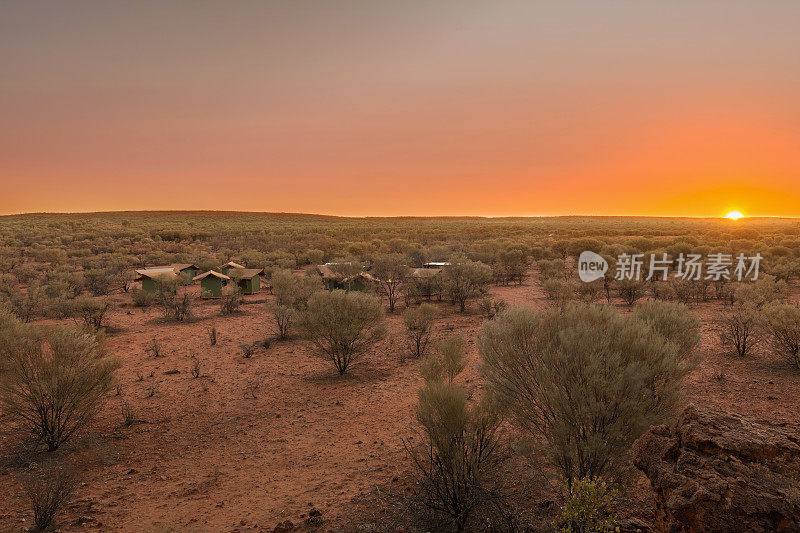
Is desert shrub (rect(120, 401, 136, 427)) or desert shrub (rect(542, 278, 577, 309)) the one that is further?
desert shrub (rect(542, 278, 577, 309))

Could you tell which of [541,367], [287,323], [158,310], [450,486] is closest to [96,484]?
[450,486]

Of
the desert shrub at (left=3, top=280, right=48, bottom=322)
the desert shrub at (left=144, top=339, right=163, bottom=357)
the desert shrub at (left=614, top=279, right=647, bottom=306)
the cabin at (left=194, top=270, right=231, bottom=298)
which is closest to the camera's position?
the desert shrub at (left=144, top=339, right=163, bottom=357)

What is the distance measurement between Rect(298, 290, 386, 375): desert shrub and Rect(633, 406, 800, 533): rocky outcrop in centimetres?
782

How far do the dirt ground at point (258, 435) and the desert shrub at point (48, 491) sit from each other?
0.57 ft

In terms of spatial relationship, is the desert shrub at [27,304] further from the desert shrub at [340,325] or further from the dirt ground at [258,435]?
the desert shrub at [340,325]

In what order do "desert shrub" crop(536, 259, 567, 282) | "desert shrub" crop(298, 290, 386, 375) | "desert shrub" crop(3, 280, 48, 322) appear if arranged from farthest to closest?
"desert shrub" crop(536, 259, 567, 282), "desert shrub" crop(3, 280, 48, 322), "desert shrub" crop(298, 290, 386, 375)

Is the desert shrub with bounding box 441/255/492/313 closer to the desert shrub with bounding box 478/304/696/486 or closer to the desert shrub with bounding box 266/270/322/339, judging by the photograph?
the desert shrub with bounding box 266/270/322/339

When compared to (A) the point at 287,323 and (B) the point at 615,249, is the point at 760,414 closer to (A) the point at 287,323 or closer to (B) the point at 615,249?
(A) the point at 287,323

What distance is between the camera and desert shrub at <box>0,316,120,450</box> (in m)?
6.98

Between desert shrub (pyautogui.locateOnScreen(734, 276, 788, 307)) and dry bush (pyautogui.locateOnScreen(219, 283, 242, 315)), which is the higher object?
desert shrub (pyautogui.locateOnScreen(734, 276, 788, 307))

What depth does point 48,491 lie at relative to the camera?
207 inches

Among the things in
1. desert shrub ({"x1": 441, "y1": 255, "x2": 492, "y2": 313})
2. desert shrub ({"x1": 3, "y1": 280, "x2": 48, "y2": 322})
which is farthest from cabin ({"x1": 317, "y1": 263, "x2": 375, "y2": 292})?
desert shrub ({"x1": 3, "y1": 280, "x2": 48, "y2": 322})

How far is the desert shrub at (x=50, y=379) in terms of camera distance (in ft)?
22.9

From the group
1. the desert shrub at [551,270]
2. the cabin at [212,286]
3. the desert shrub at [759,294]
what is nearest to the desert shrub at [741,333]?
the desert shrub at [759,294]
